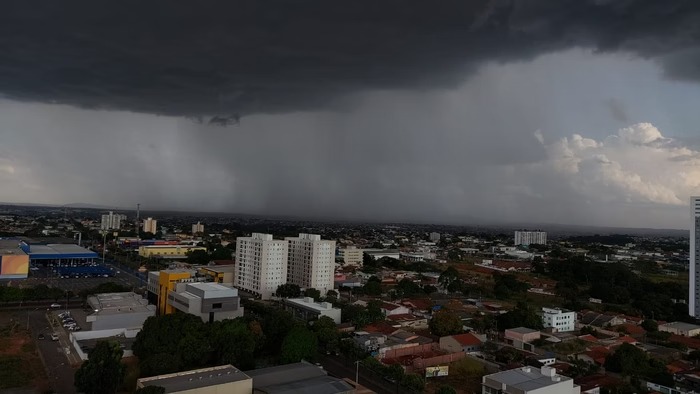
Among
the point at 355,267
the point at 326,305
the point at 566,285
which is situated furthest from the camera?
the point at 355,267

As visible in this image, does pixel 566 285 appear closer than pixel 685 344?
No

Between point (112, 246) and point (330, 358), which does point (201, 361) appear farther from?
point (112, 246)

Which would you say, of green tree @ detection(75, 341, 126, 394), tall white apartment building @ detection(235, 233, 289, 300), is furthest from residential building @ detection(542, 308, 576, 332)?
green tree @ detection(75, 341, 126, 394)

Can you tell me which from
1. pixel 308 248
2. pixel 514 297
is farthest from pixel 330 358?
pixel 514 297

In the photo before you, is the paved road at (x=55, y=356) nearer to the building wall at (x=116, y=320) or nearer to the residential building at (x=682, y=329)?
the building wall at (x=116, y=320)

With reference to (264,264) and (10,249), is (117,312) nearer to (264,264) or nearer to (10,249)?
(264,264)

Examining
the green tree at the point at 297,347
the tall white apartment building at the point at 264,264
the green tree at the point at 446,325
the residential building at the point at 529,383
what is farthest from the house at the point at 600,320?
the tall white apartment building at the point at 264,264
